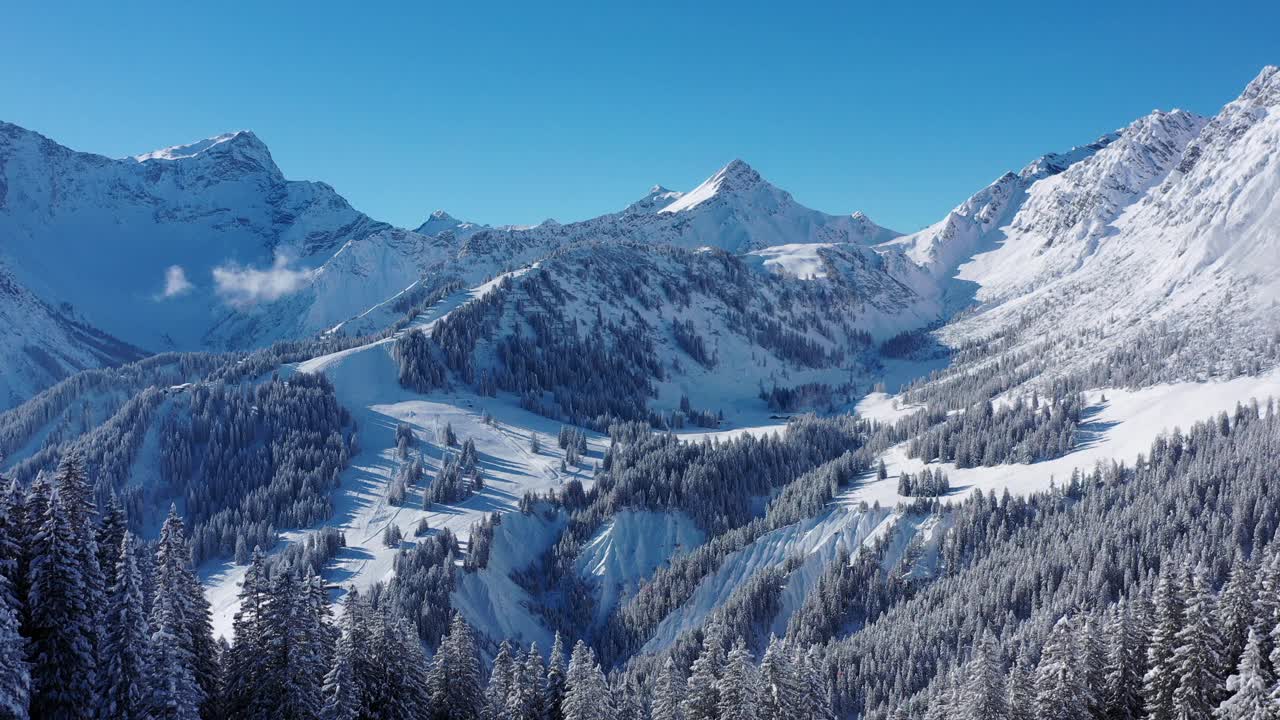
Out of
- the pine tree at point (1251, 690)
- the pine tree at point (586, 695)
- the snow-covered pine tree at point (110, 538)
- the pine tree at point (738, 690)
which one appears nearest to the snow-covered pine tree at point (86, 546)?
the snow-covered pine tree at point (110, 538)

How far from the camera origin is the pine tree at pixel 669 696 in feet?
178

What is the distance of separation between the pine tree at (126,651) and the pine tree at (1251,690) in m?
51.4

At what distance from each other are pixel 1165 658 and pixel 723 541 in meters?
102

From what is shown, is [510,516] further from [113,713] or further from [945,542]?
[113,713]

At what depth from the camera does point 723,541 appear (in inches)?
5709

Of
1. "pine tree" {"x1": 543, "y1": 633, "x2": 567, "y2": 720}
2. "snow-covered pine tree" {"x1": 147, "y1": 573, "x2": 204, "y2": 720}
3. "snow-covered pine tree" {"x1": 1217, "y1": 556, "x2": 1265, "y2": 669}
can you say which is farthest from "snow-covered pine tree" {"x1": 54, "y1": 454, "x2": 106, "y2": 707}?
"snow-covered pine tree" {"x1": 1217, "y1": 556, "x2": 1265, "y2": 669}

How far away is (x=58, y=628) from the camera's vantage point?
33.9 metres

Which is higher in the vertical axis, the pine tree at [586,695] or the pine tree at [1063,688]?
the pine tree at [1063,688]

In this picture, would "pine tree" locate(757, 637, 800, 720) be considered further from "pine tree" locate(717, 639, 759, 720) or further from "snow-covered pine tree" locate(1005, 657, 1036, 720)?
"snow-covered pine tree" locate(1005, 657, 1036, 720)

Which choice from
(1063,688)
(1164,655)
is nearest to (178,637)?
(1063,688)

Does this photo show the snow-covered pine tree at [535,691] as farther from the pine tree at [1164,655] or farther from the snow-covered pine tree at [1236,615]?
the snow-covered pine tree at [1236,615]

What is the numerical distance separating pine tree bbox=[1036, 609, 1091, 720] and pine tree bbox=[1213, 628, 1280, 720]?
8.41 m

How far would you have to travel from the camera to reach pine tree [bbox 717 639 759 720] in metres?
47.1

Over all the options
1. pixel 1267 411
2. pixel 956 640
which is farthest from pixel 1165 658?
pixel 1267 411
